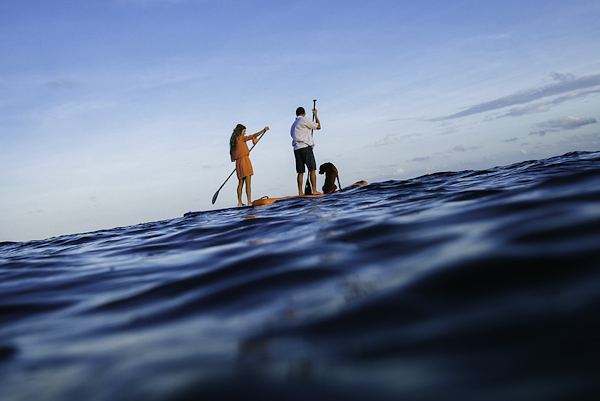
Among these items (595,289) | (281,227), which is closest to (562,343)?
(595,289)

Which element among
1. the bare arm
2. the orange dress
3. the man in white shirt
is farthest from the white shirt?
the orange dress

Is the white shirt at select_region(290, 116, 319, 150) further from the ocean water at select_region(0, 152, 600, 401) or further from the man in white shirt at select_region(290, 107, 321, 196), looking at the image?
the ocean water at select_region(0, 152, 600, 401)

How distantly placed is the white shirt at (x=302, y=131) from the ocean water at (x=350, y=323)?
7323 millimetres

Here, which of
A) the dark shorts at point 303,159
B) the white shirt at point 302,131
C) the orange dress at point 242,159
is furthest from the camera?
the orange dress at point 242,159

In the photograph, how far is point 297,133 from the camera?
9328mm

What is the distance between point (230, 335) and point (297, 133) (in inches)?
333

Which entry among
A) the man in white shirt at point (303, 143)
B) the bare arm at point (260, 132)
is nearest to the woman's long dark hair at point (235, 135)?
the bare arm at point (260, 132)

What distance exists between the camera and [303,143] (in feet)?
30.9

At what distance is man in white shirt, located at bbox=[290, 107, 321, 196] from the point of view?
9.29m

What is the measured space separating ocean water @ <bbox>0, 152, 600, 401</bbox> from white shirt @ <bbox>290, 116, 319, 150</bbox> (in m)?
7.32

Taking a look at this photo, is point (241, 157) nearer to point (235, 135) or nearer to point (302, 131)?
point (235, 135)

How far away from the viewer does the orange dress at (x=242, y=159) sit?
391 inches

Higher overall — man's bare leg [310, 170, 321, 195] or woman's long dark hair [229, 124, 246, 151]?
woman's long dark hair [229, 124, 246, 151]

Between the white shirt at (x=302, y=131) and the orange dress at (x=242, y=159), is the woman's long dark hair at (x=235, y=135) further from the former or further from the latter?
the white shirt at (x=302, y=131)
